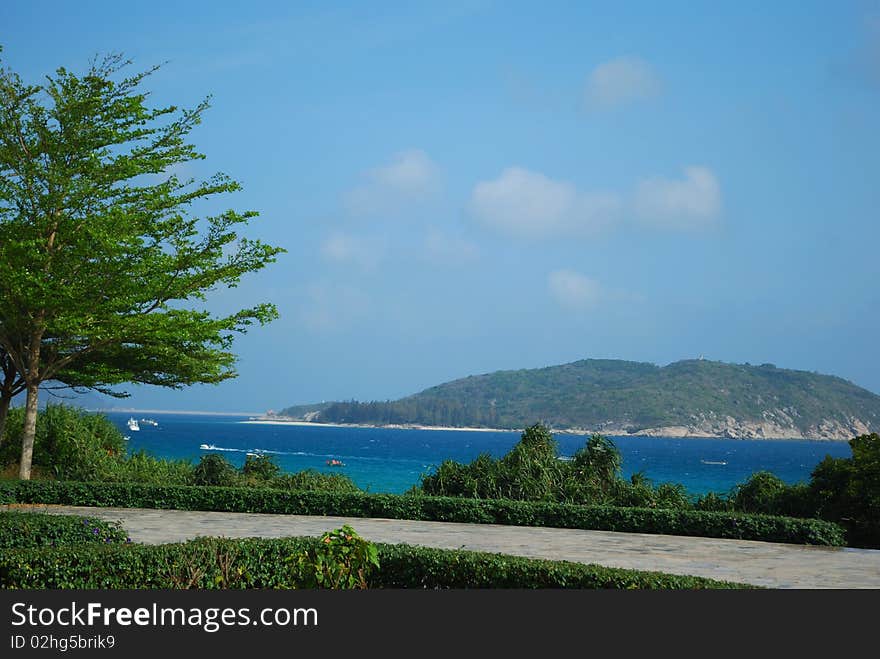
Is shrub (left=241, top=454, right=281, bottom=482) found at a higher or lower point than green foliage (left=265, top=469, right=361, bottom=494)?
higher

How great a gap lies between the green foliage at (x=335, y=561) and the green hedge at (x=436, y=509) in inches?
289

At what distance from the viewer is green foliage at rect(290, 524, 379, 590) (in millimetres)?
7520

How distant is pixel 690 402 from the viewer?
112 metres

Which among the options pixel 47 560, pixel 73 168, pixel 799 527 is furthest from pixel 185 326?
pixel 799 527

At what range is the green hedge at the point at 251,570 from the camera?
7.57m

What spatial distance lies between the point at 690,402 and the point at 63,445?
101 m

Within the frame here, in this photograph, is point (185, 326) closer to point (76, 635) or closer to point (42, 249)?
point (42, 249)

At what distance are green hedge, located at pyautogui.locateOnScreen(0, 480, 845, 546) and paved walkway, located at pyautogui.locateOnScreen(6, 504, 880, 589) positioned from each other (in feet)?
1.05

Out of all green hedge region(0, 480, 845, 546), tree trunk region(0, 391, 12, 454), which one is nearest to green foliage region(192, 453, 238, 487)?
green hedge region(0, 480, 845, 546)

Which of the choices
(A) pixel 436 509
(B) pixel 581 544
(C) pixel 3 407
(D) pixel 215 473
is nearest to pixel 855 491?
(B) pixel 581 544

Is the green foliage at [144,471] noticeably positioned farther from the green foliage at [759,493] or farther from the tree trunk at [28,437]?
the green foliage at [759,493]

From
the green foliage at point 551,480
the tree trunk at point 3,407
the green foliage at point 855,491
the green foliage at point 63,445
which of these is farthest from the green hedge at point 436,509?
the tree trunk at point 3,407

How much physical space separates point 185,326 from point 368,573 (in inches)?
439

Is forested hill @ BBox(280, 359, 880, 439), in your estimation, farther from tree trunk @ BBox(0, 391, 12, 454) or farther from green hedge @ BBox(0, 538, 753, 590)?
green hedge @ BBox(0, 538, 753, 590)
